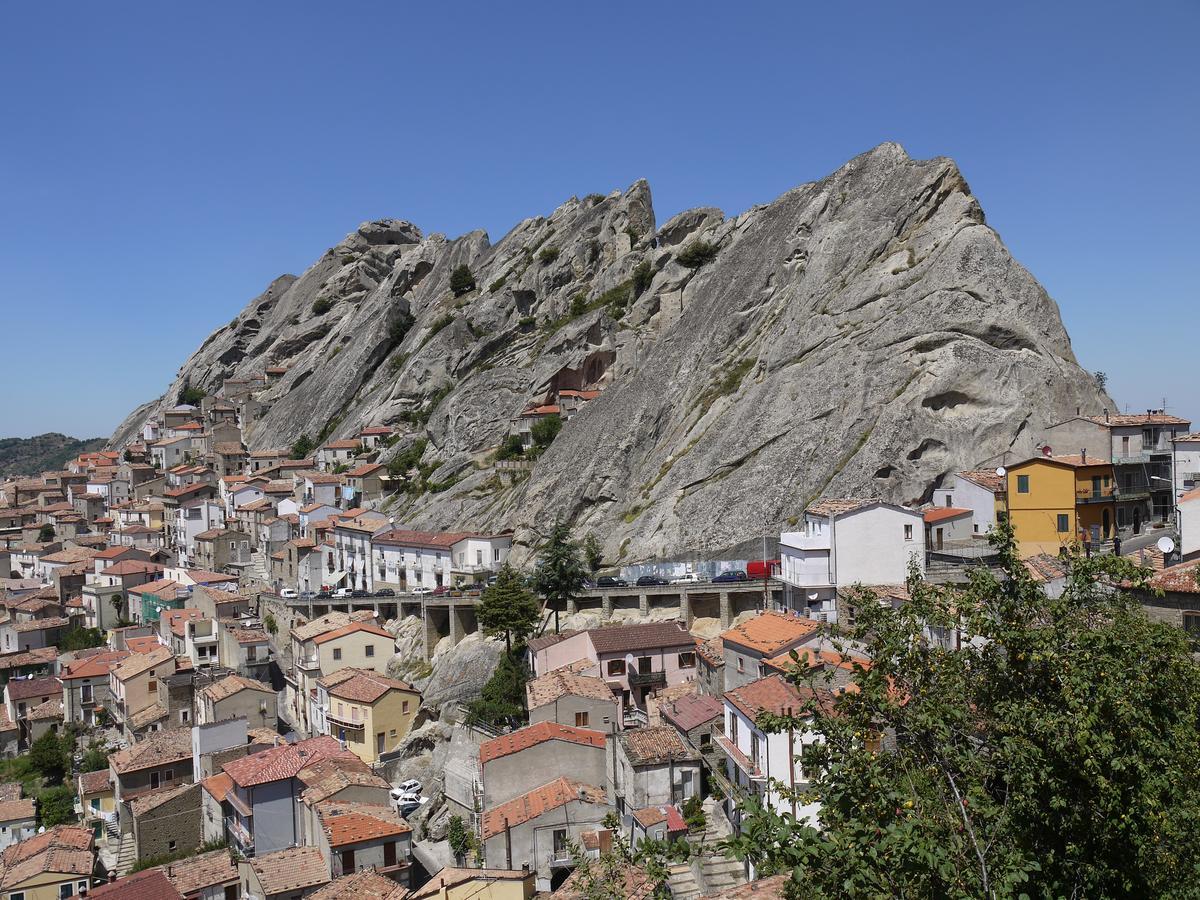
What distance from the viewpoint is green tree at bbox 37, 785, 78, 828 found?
49.1 m

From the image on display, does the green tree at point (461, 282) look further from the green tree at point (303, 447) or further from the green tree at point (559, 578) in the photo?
the green tree at point (559, 578)

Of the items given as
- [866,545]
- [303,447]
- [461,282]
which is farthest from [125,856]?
[461,282]

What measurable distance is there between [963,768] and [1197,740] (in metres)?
A: 3.54

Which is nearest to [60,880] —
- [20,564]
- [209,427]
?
[20,564]

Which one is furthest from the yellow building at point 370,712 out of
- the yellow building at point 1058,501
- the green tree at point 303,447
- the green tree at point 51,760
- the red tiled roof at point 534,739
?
the green tree at point 303,447

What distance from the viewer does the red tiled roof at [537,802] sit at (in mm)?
30656

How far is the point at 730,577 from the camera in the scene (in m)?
48.1

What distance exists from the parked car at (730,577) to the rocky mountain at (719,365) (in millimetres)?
2443

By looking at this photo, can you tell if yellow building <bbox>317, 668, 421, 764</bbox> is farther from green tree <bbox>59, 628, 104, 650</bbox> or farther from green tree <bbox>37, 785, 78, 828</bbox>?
green tree <bbox>59, 628, 104, 650</bbox>

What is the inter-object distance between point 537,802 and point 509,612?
54.7 feet

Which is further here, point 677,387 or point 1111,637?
point 677,387

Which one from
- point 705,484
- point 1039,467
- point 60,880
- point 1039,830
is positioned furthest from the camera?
point 705,484

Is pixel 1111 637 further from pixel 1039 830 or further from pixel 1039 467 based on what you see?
pixel 1039 467

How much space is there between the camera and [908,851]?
10.4m
